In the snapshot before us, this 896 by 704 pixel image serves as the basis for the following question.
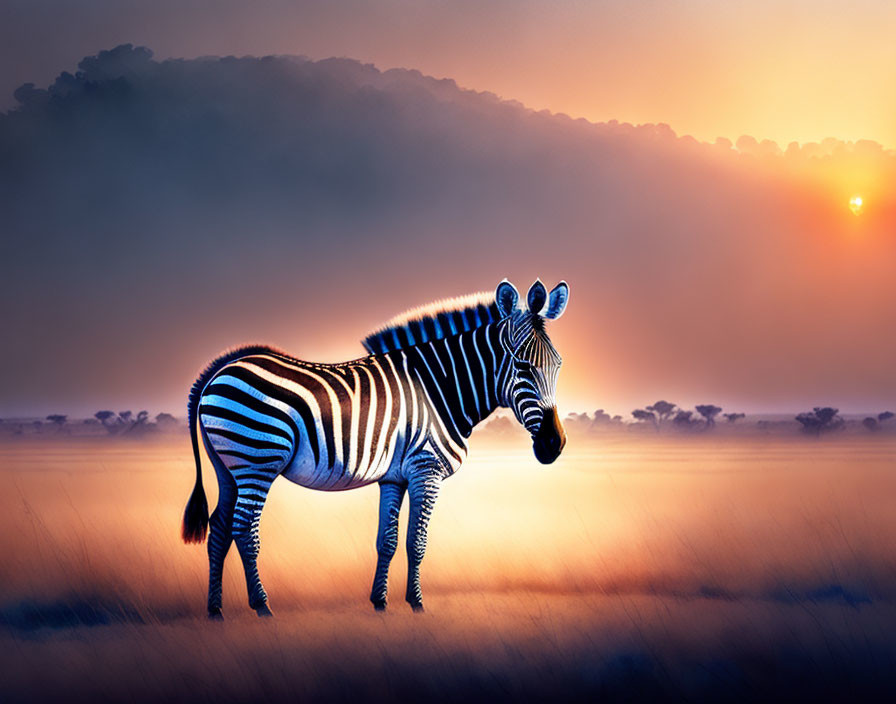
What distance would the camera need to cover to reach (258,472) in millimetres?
5961

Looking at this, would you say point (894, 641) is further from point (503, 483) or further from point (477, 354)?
point (503, 483)

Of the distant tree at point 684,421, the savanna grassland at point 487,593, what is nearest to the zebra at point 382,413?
the savanna grassland at point 487,593

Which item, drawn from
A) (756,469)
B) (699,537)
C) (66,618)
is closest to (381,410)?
(66,618)

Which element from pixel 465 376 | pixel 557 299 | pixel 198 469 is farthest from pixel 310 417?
pixel 557 299

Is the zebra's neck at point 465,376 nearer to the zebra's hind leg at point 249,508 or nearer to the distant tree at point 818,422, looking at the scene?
→ the zebra's hind leg at point 249,508

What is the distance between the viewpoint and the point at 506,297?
6.48 metres

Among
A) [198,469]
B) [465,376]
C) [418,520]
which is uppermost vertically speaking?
[465,376]

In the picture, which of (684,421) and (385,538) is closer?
(385,538)

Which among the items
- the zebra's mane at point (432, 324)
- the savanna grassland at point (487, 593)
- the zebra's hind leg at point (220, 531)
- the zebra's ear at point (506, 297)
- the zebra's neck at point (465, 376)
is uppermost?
the zebra's ear at point (506, 297)

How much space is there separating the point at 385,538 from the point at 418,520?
29 cm

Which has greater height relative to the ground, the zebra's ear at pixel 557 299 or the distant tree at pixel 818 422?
the zebra's ear at pixel 557 299

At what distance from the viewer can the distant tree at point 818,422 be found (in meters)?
15.2

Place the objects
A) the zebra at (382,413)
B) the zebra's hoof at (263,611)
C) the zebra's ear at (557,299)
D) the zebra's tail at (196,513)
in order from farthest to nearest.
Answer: the zebra's ear at (557,299)
the zebra's tail at (196,513)
the zebra's hoof at (263,611)
the zebra at (382,413)

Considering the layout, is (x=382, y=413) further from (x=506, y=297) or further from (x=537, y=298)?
(x=537, y=298)
